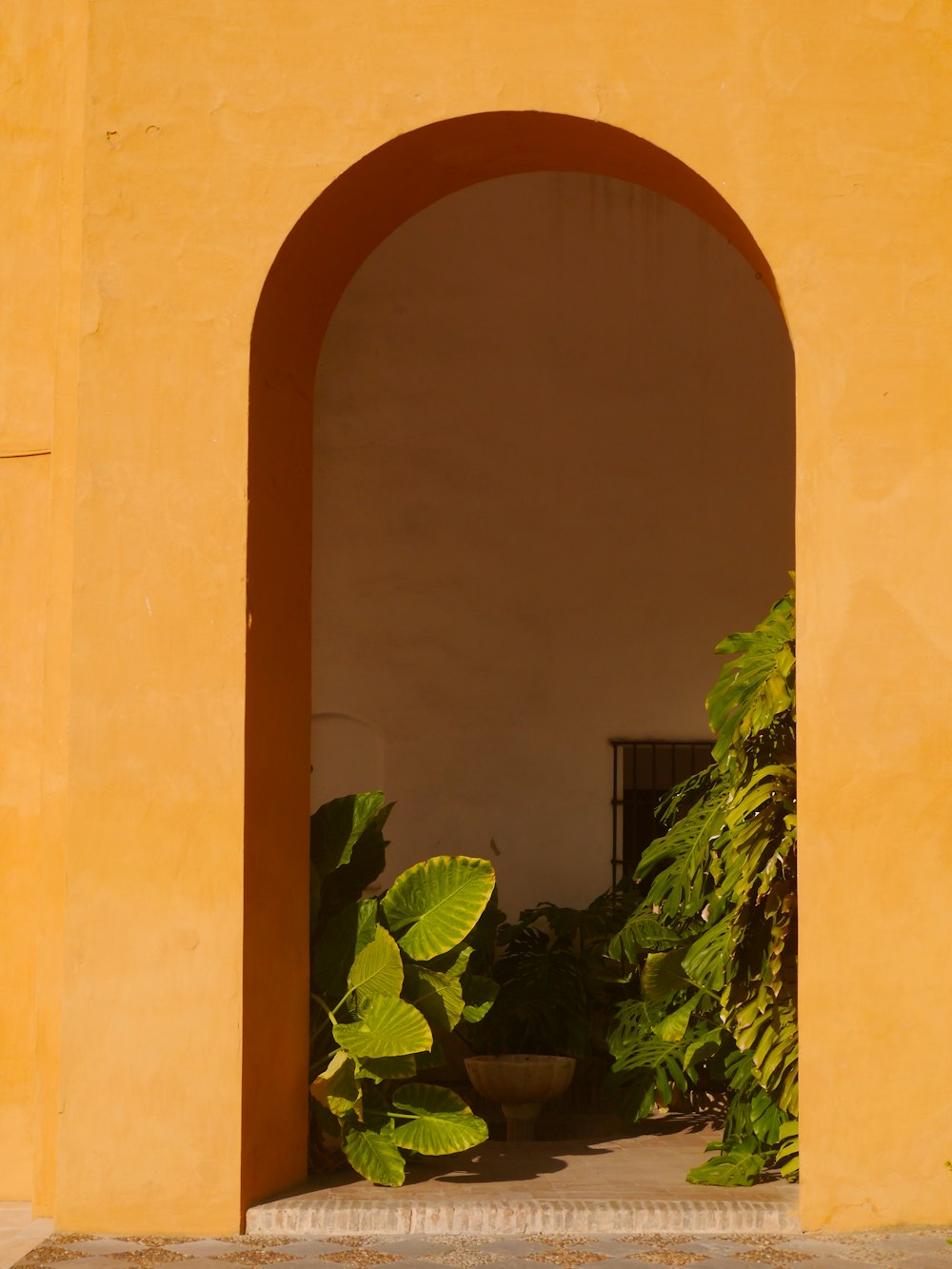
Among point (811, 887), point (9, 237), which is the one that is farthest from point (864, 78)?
point (9, 237)

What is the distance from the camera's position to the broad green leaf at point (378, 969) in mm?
5633

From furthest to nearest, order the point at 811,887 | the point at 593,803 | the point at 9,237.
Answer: the point at 593,803 < the point at 9,237 < the point at 811,887

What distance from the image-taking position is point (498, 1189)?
17.8 ft

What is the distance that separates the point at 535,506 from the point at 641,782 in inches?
70.1

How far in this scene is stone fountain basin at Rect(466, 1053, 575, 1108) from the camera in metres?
7.80

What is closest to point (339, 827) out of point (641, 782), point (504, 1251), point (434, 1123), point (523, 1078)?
point (434, 1123)

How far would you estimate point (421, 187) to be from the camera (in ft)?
19.3

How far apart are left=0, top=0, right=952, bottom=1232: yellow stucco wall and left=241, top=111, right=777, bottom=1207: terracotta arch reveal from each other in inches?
1.3

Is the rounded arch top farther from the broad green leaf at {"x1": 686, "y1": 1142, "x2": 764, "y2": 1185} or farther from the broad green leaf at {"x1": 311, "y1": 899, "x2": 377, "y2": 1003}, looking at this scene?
the broad green leaf at {"x1": 686, "y1": 1142, "x2": 764, "y2": 1185}

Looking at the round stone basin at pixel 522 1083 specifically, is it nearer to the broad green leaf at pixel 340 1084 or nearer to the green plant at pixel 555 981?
the green plant at pixel 555 981

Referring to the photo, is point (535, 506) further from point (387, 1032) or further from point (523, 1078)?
point (387, 1032)

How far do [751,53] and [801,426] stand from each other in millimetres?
1316

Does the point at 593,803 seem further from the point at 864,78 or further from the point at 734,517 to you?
the point at 864,78

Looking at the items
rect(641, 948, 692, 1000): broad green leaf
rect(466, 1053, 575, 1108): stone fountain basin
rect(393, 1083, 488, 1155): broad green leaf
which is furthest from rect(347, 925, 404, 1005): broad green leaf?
rect(466, 1053, 575, 1108): stone fountain basin
